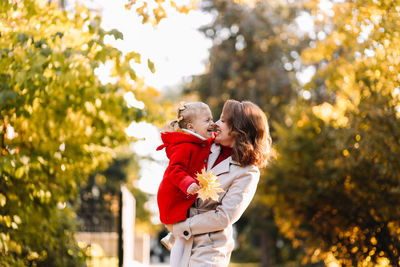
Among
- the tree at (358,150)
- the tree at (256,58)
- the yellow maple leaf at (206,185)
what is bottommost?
the tree at (256,58)

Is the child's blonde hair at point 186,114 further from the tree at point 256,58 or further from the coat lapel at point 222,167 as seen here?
the tree at point 256,58

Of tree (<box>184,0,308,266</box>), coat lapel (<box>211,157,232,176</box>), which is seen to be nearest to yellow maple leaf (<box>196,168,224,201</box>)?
coat lapel (<box>211,157,232,176</box>)

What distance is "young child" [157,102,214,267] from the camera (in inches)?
124

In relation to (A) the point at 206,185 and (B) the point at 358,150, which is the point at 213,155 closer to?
(A) the point at 206,185

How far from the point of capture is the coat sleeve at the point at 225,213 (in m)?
3.05

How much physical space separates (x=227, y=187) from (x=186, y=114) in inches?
22.4

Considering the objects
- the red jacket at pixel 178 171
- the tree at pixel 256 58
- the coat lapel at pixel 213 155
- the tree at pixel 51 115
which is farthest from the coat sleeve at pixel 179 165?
the tree at pixel 256 58

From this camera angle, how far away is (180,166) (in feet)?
10.3

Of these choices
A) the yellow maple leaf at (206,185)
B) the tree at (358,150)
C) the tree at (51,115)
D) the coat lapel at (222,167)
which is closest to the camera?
the yellow maple leaf at (206,185)

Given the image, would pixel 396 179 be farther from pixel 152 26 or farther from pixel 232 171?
pixel 232 171

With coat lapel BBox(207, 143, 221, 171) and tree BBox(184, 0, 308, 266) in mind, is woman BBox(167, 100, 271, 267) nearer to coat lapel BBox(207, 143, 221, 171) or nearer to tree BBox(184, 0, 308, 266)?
coat lapel BBox(207, 143, 221, 171)

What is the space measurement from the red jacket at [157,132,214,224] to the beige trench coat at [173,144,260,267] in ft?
0.22

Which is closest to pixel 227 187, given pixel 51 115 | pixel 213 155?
pixel 213 155

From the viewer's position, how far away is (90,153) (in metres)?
6.42
